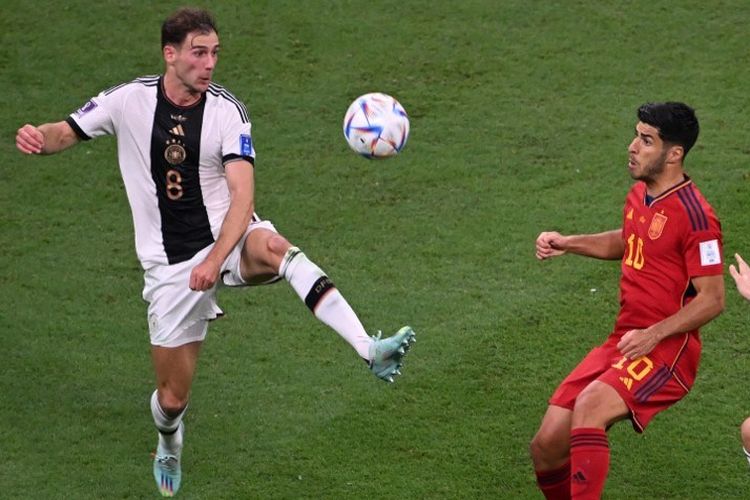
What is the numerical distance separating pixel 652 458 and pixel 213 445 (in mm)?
2397

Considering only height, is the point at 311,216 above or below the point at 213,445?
above

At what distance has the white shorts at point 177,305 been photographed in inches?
271

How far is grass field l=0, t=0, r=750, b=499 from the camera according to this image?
744 centimetres

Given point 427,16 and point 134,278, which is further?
point 427,16

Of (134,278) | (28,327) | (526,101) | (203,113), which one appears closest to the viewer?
(203,113)

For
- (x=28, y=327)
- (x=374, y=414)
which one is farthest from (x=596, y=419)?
(x=28, y=327)

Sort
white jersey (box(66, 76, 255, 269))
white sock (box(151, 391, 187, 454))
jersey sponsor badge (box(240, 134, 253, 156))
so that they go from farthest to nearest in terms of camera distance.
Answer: white sock (box(151, 391, 187, 454)), white jersey (box(66, 76, 255, 269)), jersey sponsor badge (box(240, 134, 253, 156))

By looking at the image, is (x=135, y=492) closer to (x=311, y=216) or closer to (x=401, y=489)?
(x=401, y=489)

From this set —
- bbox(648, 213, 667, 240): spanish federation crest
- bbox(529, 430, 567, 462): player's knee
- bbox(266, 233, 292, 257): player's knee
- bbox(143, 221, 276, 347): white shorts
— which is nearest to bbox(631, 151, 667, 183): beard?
bbox(648, 213, 667, 240): spanish federation crest

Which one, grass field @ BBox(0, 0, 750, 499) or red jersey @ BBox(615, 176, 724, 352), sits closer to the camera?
red jersey @ BBox(615, 176, 724, 352)

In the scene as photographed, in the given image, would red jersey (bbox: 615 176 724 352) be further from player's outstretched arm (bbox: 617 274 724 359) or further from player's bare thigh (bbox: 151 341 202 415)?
player's bare thigh (bbox: 151 341 202 415)

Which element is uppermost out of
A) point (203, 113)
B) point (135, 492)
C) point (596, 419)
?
point (203, 113)

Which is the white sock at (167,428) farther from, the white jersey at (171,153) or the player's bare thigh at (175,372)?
the white jersey at (171,153)

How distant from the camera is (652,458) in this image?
7.36 m
